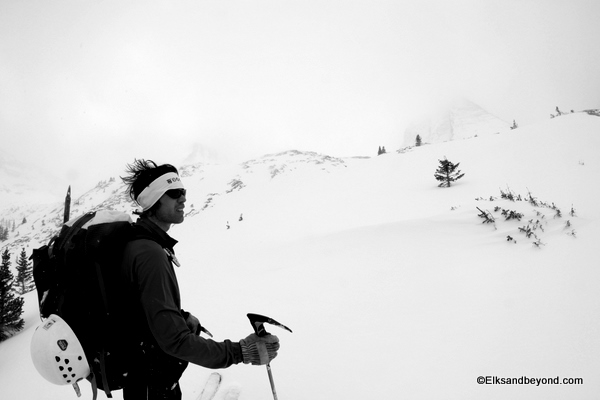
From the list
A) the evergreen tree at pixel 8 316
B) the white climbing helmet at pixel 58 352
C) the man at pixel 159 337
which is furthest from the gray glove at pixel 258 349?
the evergreen tree at pixel 8 316

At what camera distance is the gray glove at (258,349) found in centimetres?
175

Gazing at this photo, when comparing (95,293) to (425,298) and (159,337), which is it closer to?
(159,337)

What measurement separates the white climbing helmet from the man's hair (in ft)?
3.12

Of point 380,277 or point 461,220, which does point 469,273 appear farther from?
point 461,220

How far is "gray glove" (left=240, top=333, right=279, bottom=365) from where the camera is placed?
175cm

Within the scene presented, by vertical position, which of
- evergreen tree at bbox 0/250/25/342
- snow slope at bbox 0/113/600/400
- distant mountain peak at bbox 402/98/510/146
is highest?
distant mountain peak at bbox 402/98/510/146

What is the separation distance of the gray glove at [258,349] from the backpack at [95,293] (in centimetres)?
74

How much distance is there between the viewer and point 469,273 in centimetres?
464

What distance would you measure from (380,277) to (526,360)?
2.56 meters

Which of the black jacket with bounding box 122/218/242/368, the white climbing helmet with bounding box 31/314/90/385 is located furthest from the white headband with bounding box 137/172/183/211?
the white climbing helmet with bounding box 31/314/90/385

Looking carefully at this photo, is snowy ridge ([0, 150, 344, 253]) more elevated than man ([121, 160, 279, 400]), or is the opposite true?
snowy ridge ([0, 150, 344, 253])

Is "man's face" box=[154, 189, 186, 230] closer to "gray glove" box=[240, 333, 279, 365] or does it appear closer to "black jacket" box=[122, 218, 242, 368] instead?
"black jacket" box=[122, 218, 242, 368]

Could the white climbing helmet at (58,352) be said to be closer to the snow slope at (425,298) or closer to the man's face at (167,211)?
A: the man's face at (167,211)

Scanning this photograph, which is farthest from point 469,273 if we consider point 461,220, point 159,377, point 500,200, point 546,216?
point 159,377
